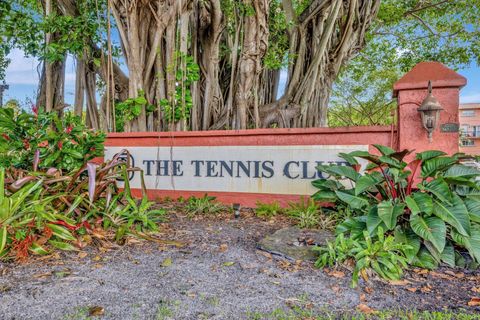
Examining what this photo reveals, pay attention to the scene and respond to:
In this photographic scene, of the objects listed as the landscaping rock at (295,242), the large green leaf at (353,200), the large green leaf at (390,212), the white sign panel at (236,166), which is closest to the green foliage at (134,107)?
the white sign panel at (236,166)

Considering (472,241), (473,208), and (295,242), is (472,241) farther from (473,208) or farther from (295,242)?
(295,242)

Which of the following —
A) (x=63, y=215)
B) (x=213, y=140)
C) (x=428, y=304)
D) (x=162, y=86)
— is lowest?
(x=428, y=304)

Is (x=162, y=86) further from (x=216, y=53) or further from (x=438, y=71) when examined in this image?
(x=438, y=71)

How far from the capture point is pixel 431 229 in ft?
6.53

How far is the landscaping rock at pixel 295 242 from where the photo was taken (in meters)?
2.19

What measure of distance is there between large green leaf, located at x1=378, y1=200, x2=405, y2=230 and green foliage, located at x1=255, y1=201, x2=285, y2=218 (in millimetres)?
1292

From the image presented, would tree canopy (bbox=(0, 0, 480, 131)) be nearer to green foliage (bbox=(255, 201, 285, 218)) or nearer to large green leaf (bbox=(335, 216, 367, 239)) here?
green foliage (bbox=(255, 201, 285, 218))

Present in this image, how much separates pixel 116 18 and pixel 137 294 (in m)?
3.61

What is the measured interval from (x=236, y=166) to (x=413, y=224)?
195cm

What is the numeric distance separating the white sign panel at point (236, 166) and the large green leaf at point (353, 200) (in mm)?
829

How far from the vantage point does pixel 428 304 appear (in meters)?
1.62

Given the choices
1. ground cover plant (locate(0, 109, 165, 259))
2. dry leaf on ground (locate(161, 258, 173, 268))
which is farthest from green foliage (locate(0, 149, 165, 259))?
dry leaf on ground (locate(161, 258, 173, 268))

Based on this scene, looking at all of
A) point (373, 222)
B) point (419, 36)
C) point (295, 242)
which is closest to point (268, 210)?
point (295, 242)

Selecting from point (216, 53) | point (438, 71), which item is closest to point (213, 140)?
point (216, 53)
